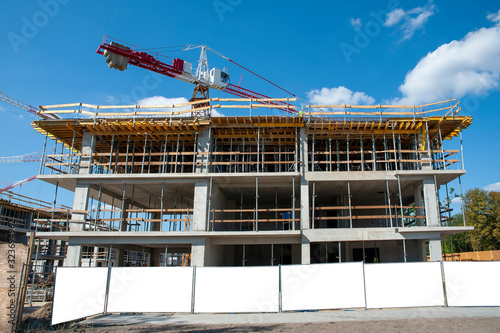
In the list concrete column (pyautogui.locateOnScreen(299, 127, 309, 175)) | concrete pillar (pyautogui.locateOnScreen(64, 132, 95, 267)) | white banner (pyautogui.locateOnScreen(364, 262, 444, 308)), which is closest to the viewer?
white banner (pyautogui.locateOnScreen(364, 262, 444, 308))

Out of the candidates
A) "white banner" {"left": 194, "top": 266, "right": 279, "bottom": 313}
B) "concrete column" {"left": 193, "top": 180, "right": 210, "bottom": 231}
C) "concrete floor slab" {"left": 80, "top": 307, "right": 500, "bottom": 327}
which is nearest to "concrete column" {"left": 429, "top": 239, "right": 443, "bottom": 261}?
"concrete floor slab" {"left": 80, "top": 307, "right": 500, "bottom": 327}

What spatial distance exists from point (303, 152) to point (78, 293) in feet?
48.4

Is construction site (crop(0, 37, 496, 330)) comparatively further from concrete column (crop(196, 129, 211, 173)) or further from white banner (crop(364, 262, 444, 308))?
white banner (crop(364, 262, 444, 308))

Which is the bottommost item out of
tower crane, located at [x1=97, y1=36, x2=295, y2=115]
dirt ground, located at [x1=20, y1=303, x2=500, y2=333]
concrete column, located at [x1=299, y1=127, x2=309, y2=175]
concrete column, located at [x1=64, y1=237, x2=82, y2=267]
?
dirt ground, located at [x1=20, y1=303, x2=500, y2=333]

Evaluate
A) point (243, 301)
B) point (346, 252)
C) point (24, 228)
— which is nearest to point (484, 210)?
point (346, 252)

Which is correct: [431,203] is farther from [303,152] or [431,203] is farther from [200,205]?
[200,205]

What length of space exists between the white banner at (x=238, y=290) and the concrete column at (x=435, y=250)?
11628mm

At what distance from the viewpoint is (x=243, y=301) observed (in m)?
13.3

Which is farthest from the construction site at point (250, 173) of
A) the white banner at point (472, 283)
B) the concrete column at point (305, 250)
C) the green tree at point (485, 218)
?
the green tree at point (485, 218)

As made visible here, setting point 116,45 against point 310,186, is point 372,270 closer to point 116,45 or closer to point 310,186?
point 310,186

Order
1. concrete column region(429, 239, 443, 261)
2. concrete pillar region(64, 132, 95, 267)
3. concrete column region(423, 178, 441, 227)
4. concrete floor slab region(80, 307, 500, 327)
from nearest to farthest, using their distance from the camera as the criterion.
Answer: concrete floor slab region(80, 307, 500, 327) → concrete column region(429, 239, 443, 261) → concrete column region(423, 178, 441, 227) → concrete pillar region(64, 132, 95, 267)

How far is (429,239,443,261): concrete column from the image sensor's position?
20.6 m

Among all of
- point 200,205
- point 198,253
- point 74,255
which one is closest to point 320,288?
point 198,253

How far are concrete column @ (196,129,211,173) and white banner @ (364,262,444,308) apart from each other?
41.1 ft
